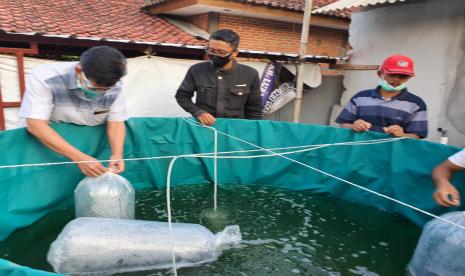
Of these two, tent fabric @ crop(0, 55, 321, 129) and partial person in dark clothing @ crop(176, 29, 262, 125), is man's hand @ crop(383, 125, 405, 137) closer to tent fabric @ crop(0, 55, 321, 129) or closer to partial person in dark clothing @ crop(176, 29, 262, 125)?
partial person in dark clothing @ crop(176, 29, 262, 125)

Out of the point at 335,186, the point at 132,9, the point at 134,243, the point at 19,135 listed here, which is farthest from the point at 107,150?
the point at 132,9

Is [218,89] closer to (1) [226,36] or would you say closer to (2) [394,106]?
(1) [226,36]

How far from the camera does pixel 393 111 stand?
10.7 feet

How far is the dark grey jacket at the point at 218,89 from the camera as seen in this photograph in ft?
12.5

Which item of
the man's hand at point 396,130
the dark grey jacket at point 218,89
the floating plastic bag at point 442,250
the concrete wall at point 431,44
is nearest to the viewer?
the floating plastic bag at point 442,250

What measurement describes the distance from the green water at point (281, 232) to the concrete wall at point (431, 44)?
3.48m

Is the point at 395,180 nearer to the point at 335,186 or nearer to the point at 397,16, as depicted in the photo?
the point at 335,186

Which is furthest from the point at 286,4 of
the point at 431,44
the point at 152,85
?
the point at 152,85

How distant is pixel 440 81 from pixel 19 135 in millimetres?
6191

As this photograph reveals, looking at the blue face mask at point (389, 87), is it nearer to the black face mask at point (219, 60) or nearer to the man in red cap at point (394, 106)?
the man in red cap at point (394, 106)

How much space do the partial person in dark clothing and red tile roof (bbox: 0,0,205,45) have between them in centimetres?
349

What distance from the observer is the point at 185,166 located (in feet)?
13.2

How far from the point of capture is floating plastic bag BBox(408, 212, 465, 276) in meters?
1.97

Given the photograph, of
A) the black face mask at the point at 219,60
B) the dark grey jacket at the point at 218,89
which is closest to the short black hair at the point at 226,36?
the black face mask at the point at 219,60
